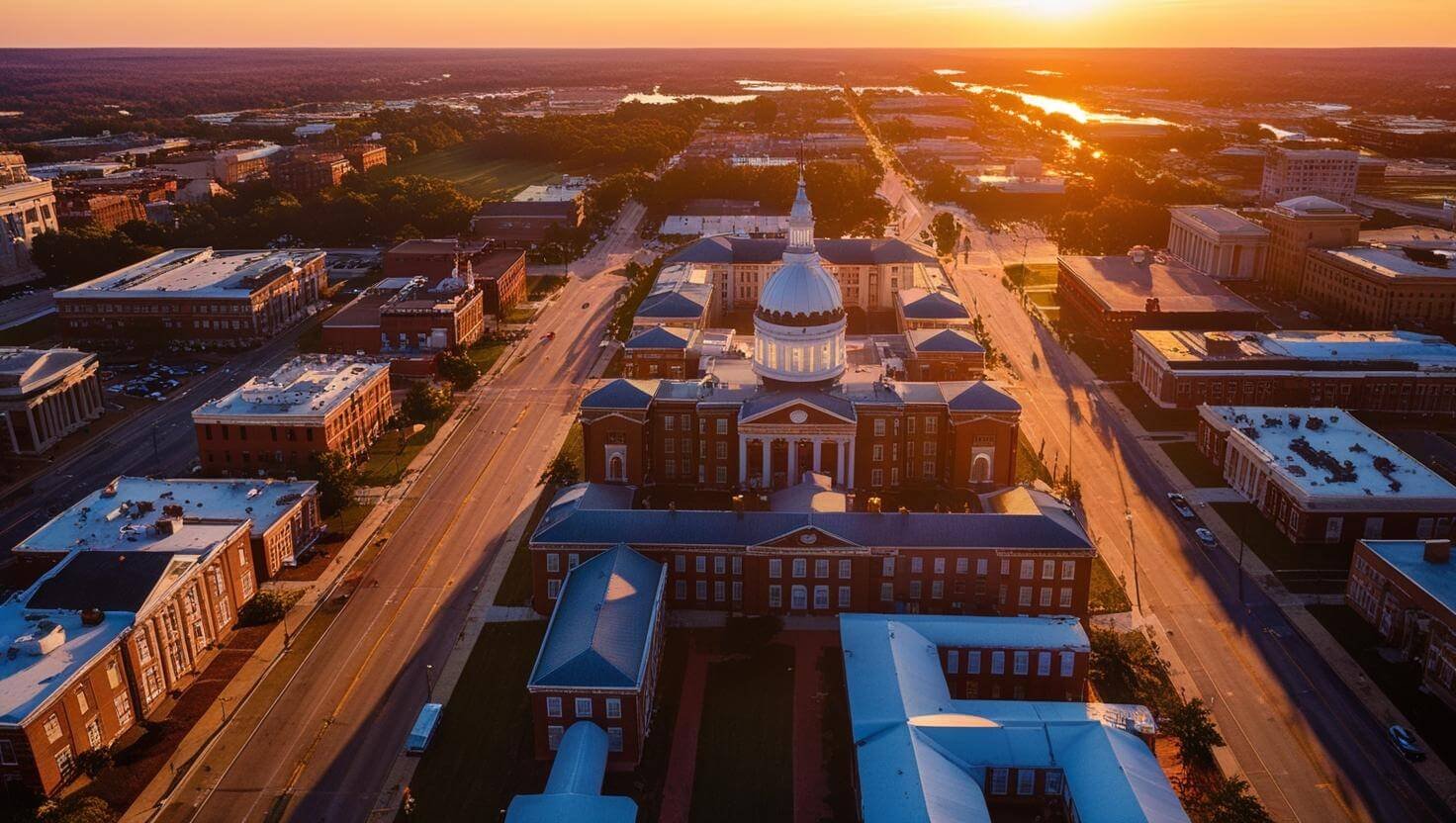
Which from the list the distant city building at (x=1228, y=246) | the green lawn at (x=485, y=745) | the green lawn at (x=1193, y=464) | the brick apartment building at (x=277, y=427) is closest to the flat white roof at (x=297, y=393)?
the brick apartment building at (x=277, y=427)

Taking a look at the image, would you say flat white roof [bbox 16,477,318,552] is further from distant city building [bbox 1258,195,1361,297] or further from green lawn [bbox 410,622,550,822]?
distant city building [bbox 1258,195,1361,297]

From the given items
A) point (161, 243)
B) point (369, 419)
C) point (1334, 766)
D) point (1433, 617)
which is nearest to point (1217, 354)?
point (1433, 617)

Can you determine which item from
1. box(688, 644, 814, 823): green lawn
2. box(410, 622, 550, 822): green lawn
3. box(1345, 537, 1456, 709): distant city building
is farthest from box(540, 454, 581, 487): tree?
box(1345, 537, 1456, 709): distant city building

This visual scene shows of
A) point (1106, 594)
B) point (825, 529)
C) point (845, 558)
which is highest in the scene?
point (825, 529)

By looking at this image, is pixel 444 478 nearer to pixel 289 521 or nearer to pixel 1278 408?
pixel 289 521

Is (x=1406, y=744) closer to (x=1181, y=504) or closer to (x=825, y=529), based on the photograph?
(x=1181, y=504)

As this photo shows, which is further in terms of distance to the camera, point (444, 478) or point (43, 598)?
point (444, 478)

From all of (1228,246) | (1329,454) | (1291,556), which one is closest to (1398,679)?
(1291,556)
